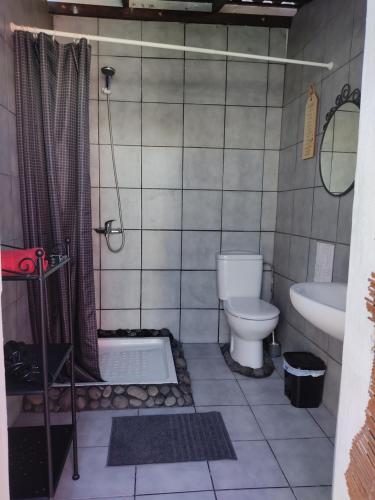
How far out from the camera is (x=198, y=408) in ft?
7.01

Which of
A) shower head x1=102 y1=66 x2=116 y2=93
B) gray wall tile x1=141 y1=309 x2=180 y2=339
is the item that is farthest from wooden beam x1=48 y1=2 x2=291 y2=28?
gray wall tile x1=141 y1=309 x2=180 y2=339

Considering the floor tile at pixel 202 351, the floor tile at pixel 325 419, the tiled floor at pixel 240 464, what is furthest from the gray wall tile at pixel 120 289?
the floor tile at pixel 325 419

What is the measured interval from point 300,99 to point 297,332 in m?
1.63

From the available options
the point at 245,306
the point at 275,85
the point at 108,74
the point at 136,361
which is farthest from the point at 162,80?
the point at 136,361

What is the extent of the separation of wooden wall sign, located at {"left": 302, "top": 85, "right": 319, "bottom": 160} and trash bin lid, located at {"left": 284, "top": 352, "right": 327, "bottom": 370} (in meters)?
1.27

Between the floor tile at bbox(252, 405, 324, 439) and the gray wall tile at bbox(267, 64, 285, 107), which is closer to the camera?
the floor tile at bbox(252, 405, 324, 439)

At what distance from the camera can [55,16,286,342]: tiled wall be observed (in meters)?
2.77

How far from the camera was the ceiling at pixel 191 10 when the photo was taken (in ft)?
8.39

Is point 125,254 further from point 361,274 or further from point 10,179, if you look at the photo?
point 361,274

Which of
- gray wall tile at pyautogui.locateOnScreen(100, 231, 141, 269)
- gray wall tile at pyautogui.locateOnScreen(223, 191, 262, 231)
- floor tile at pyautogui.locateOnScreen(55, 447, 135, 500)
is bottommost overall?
floor tile at pyautogui.locateOnScreen(55, 447, 135, 500)

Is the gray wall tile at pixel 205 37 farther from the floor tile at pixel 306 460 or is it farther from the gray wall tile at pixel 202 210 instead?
the floor tile at pixel 306 460

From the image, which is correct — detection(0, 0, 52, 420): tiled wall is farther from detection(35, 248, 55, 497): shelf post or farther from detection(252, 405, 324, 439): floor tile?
detection(252, 405, 324, 439): floor tile

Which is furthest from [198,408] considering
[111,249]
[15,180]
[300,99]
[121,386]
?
[300,99]

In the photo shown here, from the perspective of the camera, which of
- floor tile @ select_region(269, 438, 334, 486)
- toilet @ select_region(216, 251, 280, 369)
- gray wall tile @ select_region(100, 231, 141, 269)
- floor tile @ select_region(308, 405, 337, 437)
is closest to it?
floor tile @ select_region(269, 438, 334, 486)
